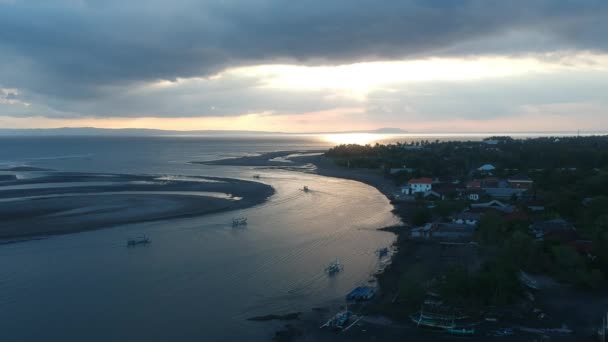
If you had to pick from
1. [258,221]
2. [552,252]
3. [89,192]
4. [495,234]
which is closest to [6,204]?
[89,192]

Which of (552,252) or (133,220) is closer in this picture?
(552,252)

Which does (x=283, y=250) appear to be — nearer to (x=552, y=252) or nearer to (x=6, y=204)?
(x=552, y=252)

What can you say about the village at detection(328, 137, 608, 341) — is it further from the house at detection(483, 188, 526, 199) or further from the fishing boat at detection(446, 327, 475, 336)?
the house at detection(483, 188, 526, 199)

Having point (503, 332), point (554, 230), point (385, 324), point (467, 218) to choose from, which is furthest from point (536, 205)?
point (385, 324)

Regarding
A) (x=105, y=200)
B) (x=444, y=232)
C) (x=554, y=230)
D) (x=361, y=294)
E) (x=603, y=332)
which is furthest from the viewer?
(x=105, y=200)

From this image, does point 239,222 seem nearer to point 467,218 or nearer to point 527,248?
point 467,218

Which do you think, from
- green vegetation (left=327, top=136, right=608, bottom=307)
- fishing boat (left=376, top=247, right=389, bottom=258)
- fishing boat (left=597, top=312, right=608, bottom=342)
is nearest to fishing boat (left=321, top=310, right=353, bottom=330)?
green vegetation (left=327, top=136, right=608, bottom=307)

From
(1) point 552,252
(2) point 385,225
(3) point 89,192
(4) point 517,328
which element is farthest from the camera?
(3) point 89,192

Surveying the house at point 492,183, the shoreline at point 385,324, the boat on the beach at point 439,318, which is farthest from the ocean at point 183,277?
the house at point 492,183
